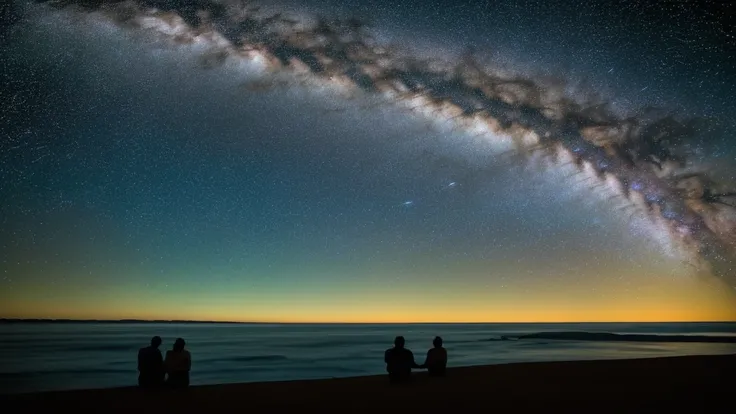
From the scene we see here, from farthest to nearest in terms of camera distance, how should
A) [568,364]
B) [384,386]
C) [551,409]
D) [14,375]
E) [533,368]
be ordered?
[14,375]
[568,364]
[533,368]
[384,386]
[551,409]

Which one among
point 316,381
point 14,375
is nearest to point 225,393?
point 316,381

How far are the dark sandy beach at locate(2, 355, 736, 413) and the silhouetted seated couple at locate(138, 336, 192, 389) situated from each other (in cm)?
37

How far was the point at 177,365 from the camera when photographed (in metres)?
11.6

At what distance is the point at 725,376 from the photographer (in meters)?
14.3

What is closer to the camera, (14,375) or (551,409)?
(551,409)

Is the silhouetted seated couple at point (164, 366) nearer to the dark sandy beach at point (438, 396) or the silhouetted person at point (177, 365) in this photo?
the silhouetted person at point (177, 365)

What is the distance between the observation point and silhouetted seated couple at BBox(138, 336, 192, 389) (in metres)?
11.6

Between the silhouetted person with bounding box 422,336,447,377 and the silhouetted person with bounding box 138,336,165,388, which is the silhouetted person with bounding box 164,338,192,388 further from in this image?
the silhouetted person with bounding box 422,336,447,377

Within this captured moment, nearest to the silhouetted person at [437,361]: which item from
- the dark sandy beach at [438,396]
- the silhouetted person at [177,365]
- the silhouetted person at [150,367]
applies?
the dark sandy beach at [438,396]

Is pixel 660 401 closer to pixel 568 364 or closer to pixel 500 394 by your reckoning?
pixel 500 394

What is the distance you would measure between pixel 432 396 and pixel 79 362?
37.0 m

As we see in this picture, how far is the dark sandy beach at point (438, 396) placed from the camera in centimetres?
944

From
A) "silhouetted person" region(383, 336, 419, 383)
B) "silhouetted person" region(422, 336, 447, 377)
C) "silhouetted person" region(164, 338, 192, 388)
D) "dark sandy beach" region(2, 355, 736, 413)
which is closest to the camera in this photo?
"dark sandy beach" region(2, 355, 736, 413)

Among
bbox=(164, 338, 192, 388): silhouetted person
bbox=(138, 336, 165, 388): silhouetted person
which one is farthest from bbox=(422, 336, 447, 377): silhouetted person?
bbox=(138, 336, 165, 388): silhouetted person
